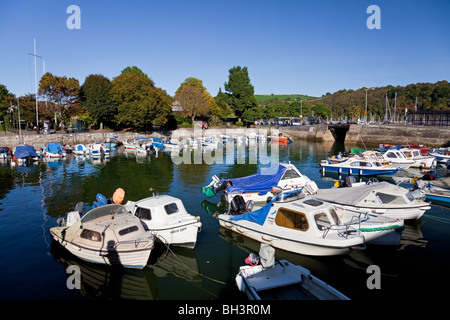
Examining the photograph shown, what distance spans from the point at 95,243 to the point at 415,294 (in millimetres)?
12197

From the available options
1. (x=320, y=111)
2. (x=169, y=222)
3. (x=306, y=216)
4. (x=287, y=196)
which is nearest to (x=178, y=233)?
(x=169, y=222)

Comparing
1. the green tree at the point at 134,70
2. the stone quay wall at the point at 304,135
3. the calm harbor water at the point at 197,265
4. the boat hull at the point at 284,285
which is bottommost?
the calm harbor water at the point at 197,265

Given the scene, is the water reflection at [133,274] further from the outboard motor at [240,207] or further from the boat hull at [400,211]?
the boat hull at [400,211]

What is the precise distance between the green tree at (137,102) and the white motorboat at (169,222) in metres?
53.2

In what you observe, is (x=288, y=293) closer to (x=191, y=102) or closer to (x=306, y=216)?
(x=306, y=216)

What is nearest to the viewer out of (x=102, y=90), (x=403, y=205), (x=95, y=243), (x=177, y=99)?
(x=95, y=243)

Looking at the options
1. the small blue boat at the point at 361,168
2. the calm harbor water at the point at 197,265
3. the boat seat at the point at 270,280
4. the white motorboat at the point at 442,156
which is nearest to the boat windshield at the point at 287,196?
the calm harbor water at the point at 197,265

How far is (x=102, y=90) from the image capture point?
220 feet

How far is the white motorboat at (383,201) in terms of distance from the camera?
16.6 metres

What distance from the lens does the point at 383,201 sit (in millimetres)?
17297
